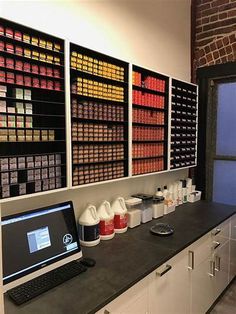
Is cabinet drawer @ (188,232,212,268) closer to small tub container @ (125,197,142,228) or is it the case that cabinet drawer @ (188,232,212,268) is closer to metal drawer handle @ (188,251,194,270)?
metal drawer handle @ (188,251,194,270)

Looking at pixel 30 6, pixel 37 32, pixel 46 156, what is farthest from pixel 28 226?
pixel 30 6

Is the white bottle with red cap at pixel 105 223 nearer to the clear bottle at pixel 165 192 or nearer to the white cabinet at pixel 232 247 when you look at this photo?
the clear bottle at pixel 165 192

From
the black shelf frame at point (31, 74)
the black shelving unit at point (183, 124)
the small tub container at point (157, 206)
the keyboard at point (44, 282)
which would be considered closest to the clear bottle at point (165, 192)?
the small tub container at point (157, 206)

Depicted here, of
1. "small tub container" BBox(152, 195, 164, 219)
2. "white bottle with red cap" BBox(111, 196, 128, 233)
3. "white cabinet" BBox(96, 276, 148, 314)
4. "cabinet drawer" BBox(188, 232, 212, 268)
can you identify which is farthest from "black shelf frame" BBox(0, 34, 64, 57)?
"cabinet drawer" BBox(188, 232, 212, 268)

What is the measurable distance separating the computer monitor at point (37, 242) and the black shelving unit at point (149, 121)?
78 cm

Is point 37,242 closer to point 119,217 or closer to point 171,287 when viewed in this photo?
point 119,217

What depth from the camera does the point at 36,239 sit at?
59.5 inches

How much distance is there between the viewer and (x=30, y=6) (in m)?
1.64

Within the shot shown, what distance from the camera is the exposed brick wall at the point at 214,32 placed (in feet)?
9.50

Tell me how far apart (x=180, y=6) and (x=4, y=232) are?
2.96m

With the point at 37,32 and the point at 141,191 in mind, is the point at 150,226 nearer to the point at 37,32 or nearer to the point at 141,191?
the point at 141,191

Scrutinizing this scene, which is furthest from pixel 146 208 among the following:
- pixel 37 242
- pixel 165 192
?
pixel 37 242

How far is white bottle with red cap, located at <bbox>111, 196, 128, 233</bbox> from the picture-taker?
2086 mm

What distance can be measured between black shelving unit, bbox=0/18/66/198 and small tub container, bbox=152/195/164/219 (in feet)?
3.55
